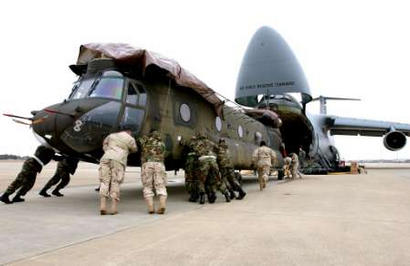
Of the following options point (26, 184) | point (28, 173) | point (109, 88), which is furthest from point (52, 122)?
point (26, 184)

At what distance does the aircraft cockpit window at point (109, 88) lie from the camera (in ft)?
24.4

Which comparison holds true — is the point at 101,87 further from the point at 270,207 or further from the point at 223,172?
the point at 270,207

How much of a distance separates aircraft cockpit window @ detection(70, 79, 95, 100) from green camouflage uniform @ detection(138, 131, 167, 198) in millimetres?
1950

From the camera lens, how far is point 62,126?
685cm

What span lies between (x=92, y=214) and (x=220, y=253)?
3293 millimetres

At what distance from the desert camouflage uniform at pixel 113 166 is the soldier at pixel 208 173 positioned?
6.57 feet

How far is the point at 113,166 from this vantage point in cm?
625

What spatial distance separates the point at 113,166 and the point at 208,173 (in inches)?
97.2

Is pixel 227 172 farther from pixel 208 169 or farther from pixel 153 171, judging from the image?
pixel 153 171

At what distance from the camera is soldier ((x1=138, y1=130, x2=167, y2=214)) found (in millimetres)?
6340

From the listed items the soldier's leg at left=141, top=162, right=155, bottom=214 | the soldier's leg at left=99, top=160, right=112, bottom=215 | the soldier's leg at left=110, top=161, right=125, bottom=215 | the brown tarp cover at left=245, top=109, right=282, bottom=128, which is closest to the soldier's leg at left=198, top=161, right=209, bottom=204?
the soldier's leg at left=141, top=162, right=155, bottom=214

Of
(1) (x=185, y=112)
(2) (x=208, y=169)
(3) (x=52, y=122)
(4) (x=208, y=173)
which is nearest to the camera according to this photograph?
(3) (x=52, y=122)

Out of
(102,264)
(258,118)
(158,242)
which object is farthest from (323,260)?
(258,118)

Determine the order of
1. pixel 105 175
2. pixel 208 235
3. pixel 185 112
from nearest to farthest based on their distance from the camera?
pixel 208 235 < pixel 105 175 < pixel 185 112
